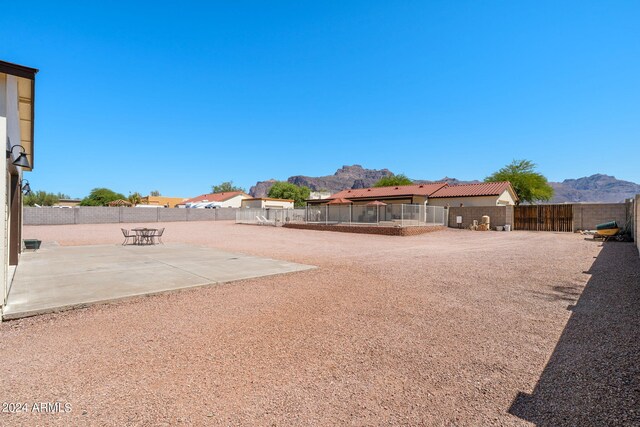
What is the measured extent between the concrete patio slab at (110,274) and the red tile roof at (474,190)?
25927 mm

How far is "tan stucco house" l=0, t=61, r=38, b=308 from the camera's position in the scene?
15.4 ft

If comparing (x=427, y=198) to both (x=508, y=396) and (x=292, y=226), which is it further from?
(x=508, y=396)

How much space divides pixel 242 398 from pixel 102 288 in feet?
16.8

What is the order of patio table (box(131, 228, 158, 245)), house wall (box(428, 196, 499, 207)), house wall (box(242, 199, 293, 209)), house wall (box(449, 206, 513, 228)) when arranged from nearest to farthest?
patio table (box(131, 228, 158, 245)) < house wall (box(449, 206, 513, 228)) < house wall (box(428, 196, 499, 207)) < house wall (box(242, 199, 293, 209))

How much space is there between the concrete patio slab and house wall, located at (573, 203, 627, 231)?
23534 millimetres

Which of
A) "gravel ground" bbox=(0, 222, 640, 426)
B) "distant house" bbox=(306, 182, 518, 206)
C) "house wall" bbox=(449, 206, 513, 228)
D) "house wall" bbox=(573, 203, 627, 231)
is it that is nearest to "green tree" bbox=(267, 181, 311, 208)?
"distant house" bbox=(306, 182, 518, 206)

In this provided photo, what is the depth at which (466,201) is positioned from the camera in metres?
31.2

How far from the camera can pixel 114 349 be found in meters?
3.95

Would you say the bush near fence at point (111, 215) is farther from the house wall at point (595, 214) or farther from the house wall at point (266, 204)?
the house wall at point (595, 214)

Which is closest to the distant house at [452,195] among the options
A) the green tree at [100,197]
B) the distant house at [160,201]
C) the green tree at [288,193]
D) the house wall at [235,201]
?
the house wall at [235,201]

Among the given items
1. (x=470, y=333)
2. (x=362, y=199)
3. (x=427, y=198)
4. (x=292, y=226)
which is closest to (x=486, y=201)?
(x=427, y=198)

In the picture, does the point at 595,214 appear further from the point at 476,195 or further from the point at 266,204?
the point at 266,204

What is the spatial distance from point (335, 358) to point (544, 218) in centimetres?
2724

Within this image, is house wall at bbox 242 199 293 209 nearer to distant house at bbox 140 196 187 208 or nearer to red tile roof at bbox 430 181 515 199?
distant house at bbox 140 196 187 208
